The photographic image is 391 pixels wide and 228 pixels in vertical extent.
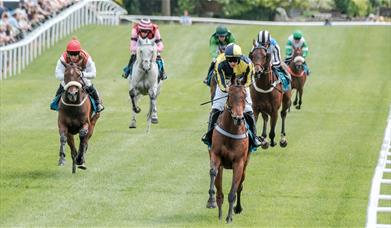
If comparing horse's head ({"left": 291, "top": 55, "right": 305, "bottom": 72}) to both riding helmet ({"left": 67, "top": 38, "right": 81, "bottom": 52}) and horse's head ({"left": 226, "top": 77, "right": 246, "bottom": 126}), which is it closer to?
riding helmet ({"left": 67, "top": 38, "right": 81, "bottom": 52})

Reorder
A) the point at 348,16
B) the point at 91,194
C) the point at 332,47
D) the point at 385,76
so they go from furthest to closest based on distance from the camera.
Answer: the point at 348,16 → the point at 332,47 → the point at 385,76 → the point at 91,194

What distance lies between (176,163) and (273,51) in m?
2.88

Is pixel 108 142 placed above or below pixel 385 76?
above

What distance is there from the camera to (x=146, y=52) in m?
26.2

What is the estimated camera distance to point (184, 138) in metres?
27.8

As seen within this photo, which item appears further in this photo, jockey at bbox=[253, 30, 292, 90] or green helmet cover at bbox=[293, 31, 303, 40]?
green helmet cover at bbox=[293, 31, 303, 40]

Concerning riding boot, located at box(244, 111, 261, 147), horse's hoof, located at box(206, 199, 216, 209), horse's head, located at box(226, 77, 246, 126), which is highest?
horse's head, located at box(226, 77, 246, 126)

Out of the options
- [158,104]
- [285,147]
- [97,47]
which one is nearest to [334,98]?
[158,104]

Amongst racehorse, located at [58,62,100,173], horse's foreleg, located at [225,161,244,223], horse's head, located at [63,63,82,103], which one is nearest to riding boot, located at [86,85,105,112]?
racehorse, located at [58,62,100,173]

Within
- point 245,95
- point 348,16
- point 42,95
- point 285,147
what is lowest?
point 348,16

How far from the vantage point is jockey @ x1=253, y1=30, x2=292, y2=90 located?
24167mm

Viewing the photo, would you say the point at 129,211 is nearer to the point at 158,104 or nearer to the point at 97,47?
the point at 158,104

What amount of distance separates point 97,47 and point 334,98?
16.4 metres

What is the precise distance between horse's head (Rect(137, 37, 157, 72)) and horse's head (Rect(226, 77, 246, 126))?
932 centimetres
